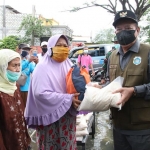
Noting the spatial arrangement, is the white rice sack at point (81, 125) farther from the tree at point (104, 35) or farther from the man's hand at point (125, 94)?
the tree at point (104, 35)

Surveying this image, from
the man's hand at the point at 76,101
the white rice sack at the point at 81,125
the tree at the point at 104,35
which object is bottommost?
the white rice sack at the point at 81,125

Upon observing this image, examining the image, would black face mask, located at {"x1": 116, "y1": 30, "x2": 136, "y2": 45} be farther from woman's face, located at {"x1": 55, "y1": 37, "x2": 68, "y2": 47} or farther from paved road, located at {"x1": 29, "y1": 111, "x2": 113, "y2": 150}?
paved road, located at {"x1": 29, "y1": 111, "x2": 113, "y2": 150}

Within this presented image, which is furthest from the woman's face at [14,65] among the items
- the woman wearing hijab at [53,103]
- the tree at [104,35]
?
the tree at [104,35]

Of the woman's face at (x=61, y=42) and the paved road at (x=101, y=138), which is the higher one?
the woman's face at (x=61, y=42)

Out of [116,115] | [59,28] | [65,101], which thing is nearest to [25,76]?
[65,101]

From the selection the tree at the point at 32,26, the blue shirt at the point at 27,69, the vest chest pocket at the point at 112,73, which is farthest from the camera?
the tree at the point at 32,26

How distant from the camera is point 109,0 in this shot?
1120 centimetres

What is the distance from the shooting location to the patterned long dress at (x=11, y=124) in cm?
211

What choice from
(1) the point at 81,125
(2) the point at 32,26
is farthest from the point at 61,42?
(2) the point at 32,26

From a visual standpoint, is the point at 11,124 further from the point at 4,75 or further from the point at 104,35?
the point at 104,35

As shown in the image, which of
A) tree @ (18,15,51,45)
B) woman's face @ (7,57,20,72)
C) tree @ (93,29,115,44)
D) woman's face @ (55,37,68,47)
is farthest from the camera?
tree @ (93,29,115,44)

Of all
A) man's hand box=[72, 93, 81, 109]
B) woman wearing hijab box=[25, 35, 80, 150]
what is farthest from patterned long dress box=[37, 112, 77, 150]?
man's hand box=[72, 93, 81, 109]

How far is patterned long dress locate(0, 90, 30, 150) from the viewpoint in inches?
83.0

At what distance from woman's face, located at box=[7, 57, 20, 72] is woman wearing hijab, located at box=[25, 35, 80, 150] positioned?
21 centimetres
